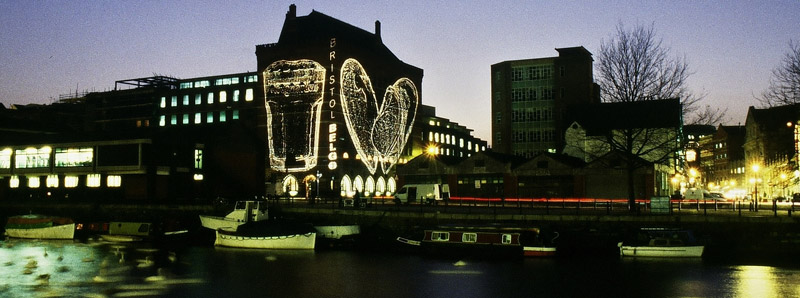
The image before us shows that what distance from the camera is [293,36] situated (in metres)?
102

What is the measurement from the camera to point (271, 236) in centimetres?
4609

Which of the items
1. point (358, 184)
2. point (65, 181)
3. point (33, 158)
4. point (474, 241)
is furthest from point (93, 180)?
point (474, 241)

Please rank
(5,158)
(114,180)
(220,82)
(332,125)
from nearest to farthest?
(114,180) → (5,158) → (332,125) → (220,82)

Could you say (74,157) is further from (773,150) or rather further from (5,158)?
(773,150)

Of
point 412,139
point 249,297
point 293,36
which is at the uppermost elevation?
point 293,36

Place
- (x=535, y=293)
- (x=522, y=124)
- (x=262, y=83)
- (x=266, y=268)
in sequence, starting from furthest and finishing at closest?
(x=522, y=124), (x=262, y=83), (x=266, y=268), (x=535, y=293)

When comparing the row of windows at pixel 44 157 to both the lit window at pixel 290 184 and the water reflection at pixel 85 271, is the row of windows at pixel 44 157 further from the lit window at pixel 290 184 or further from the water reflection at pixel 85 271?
the water reflection at pixel 85 271

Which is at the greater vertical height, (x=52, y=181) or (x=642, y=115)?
(x=642, y=115)

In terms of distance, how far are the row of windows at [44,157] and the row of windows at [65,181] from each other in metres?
1.47

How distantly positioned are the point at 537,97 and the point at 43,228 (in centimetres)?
7540

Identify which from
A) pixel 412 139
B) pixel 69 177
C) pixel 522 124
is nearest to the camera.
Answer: pixel 69 177

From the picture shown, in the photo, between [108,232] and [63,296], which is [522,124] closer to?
[108,232]

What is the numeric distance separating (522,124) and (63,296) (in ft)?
286

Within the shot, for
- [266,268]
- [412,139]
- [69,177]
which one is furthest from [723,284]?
[412,139]
